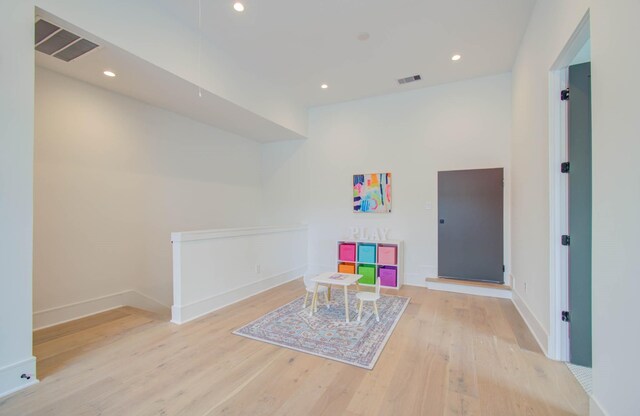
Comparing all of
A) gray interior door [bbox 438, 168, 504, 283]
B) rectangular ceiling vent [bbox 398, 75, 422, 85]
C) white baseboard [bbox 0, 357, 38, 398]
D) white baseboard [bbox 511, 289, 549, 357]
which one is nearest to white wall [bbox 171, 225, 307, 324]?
white baseboard [bbox 0, 357, 38, 398]

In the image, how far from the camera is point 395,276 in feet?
14.9

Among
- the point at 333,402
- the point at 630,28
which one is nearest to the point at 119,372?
the point at 333,402

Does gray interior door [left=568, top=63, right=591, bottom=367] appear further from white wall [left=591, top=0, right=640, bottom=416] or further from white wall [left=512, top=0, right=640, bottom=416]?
white wall [left=591, top=0, right=640, bottom=416]

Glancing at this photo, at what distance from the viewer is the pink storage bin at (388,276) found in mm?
4562

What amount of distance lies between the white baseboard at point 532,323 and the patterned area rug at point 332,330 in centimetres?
132

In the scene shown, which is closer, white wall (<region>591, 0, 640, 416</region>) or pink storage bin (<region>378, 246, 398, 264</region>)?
white wall (<region>591, 0, 640, 416</region>)

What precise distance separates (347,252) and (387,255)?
28.3 inches

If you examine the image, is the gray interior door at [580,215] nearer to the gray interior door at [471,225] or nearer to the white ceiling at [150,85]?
the gray interior door at [471,225]

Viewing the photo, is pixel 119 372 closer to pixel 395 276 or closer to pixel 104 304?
pixel 104 304

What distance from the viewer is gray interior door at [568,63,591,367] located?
220 cm

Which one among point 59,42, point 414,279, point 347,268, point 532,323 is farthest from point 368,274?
point 59,42

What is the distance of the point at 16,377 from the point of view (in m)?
1.98

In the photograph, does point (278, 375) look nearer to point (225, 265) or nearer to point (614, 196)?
point (225, 265)

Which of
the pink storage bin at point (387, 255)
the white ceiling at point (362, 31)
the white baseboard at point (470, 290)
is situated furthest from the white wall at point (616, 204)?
the pink storage bin at point (387, 255)
